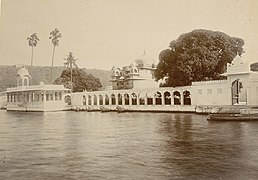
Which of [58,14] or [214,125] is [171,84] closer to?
[214,125]

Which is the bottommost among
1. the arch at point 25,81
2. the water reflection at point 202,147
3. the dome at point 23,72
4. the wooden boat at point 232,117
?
the water reflection at point 202,147

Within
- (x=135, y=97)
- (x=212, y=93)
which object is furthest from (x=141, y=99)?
(x=212, y=93)

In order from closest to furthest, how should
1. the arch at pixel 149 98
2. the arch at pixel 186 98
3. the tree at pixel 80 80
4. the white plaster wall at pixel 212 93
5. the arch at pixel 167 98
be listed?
the white plaster wall at pixel 212 93 < the tree at pixel 80 80 < the arch at pixel 167 98 < the arch at pixel 186 98 < the arch at pixel 149 98

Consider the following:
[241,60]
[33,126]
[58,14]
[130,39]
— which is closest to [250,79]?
[241,60]

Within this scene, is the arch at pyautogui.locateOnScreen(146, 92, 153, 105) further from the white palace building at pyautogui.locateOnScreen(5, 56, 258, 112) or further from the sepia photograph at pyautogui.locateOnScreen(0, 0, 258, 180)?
the sepia photograph at pyautogui.locateOnScreen(0, 0, 258, 180)

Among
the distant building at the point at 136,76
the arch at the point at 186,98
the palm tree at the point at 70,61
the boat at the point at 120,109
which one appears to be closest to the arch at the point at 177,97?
the arch at the point at 186,98

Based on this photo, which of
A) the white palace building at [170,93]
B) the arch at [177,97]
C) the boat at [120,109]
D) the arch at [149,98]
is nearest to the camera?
the white palace building at [170,93]

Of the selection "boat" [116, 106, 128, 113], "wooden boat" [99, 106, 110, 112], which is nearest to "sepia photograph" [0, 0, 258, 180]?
"boat" [116, 106, 128, 113]

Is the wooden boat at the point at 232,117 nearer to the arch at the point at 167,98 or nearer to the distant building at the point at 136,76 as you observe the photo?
the arch at the point at 167,98
